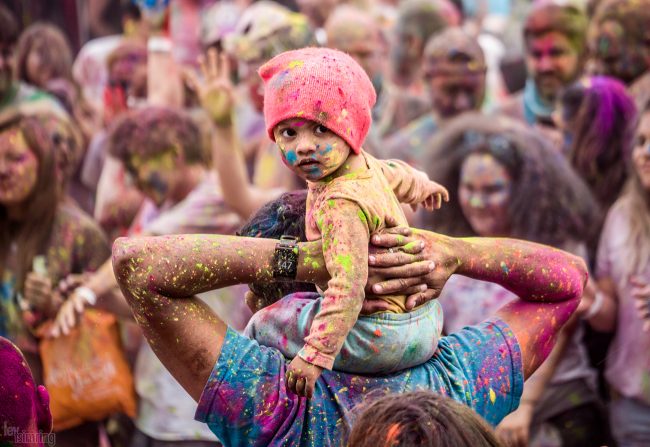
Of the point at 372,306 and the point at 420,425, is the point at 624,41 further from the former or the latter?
the point at 420,425

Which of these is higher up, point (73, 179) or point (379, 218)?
point (379, 218)

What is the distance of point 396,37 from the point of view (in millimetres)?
7531

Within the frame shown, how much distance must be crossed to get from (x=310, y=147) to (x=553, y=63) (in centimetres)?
422

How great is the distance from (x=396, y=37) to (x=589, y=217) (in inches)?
128

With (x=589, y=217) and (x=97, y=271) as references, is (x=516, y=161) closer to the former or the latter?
(x=589, y=217)

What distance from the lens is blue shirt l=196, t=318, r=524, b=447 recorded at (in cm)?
220

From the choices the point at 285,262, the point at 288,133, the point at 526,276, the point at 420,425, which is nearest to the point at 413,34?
the point at 526,276

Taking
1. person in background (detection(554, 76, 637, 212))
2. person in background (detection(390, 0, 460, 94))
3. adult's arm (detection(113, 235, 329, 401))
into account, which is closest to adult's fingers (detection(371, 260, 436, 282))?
adult's arm (detection(113, 235, 329, 401))

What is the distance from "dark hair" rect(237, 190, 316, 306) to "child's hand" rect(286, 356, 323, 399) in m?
0.40

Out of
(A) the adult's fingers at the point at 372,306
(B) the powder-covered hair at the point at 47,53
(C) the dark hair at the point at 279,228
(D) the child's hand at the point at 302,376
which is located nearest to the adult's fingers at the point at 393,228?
(A) the adult's fingers at the point at 372,306

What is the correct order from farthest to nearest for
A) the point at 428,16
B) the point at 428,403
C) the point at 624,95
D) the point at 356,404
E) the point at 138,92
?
1. the point at 428,16
2. the point at 138,92
3. the point at 624,95
4. the point at 356,404
5. the point at 428,403

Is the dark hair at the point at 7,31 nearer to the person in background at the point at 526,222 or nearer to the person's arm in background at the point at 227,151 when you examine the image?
the person's arm in background at the point at 227,151

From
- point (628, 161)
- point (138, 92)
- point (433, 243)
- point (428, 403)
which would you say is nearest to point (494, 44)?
point (138, 92)

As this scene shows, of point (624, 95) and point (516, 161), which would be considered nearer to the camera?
point (516, 161)
